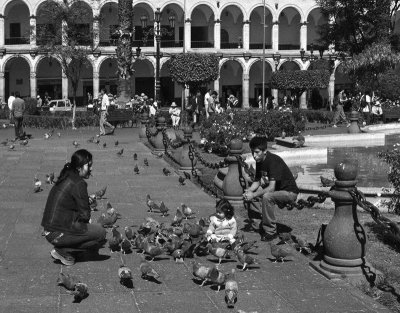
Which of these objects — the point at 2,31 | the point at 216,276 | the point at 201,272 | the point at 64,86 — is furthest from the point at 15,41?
the point at 216,276

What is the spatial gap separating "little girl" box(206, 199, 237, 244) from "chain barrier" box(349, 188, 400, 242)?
4.98 feet

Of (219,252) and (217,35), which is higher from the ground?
(217,35)

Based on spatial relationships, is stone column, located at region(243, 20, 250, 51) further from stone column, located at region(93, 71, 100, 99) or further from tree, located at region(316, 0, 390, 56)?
tree, located at region(316, 0, 390, 56)

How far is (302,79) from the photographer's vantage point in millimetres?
36906

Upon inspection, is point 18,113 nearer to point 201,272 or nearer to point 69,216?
point 69,216

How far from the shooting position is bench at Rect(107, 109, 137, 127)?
975 inches

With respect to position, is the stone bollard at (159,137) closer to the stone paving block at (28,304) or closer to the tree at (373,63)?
the stone paving block at (28,304)

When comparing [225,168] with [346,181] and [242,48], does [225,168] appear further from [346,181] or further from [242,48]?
[242,48]

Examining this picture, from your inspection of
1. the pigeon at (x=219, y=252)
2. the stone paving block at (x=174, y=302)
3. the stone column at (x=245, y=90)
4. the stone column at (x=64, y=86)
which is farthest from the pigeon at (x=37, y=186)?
the stone column at (x=245, y=90)

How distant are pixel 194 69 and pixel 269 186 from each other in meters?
23.1

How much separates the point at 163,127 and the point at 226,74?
32416mm

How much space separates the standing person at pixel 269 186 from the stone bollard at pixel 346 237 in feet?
4.40

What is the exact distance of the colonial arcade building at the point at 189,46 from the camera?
43.6 metres

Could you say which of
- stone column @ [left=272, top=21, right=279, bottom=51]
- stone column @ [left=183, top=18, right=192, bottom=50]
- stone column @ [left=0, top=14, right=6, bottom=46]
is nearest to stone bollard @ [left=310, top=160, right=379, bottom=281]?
stone column @ [left=183, top=18, right=192, bottom=50]
